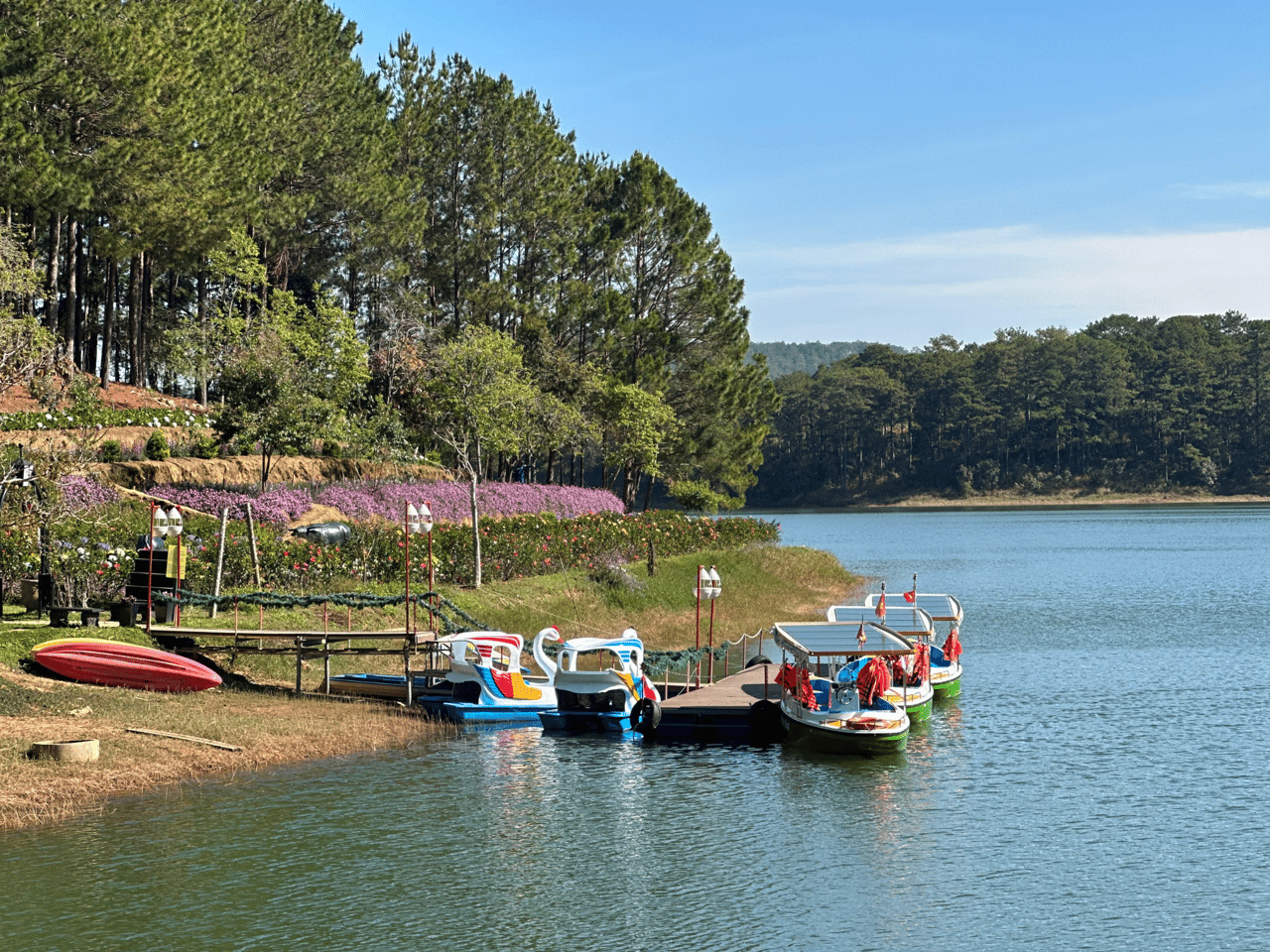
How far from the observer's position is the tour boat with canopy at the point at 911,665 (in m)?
29.0

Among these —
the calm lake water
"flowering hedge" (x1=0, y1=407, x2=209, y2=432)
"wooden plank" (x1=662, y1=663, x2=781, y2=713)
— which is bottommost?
the calm lake water

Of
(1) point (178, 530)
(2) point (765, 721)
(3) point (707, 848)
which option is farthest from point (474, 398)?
(3) point (707, 848)

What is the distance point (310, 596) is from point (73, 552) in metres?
5.81

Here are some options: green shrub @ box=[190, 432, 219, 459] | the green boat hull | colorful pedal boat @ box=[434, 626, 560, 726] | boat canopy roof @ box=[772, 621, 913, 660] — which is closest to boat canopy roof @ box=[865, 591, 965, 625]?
boat canopy roof @ box=[772, 621, 913, 660]

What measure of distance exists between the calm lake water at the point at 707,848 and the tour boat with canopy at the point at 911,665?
688mm

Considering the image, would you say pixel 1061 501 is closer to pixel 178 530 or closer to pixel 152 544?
pixel 178 530

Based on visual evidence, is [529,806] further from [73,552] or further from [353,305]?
[353,305]

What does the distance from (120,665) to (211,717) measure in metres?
2.67

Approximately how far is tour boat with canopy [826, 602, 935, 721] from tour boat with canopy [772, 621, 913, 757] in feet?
1.85

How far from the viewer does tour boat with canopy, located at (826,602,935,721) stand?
2905cm

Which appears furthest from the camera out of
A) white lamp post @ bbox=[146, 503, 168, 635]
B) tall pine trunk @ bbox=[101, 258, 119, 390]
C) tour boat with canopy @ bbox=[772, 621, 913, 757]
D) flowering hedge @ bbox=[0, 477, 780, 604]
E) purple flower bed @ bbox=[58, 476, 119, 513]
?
tall pine trunk @ bbox=[101, 258, 119, 390]

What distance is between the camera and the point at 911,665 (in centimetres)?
3080

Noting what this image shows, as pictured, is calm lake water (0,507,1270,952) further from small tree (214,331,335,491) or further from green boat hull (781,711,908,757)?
small tree (214,331,335,491)

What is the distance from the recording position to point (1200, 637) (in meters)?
44.1
